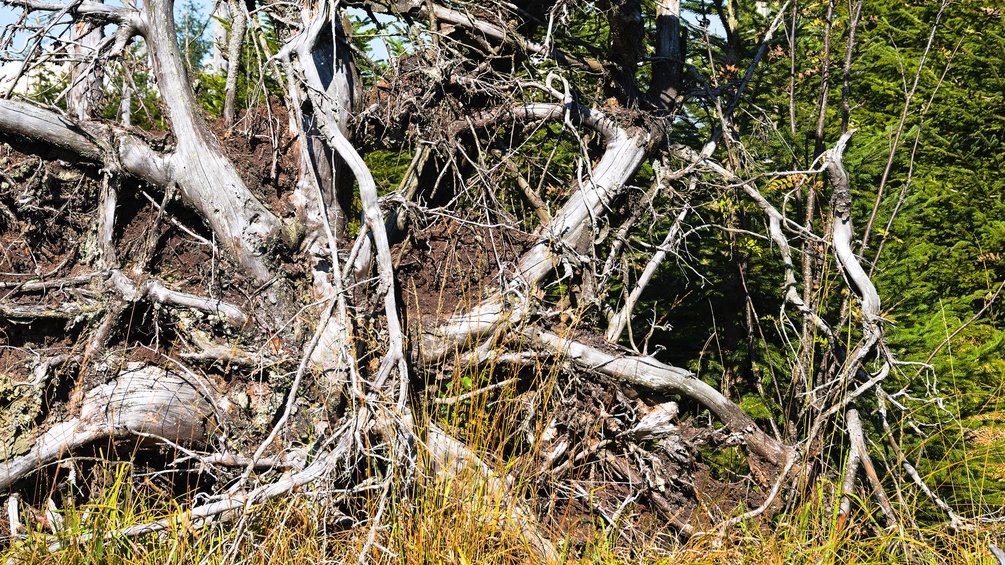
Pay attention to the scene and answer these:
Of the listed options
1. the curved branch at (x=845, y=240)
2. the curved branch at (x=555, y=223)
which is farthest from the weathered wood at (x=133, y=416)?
the curved branch at (x=845, y=240)

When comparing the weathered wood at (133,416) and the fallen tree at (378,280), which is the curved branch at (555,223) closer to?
the fallen tree at (378,280)

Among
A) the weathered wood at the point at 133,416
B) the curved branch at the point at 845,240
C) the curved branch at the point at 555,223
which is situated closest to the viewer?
the weathered wood at the point at 133,416

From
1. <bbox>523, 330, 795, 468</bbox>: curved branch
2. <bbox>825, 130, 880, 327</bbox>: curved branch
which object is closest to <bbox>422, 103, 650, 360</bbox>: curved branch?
<bbox>523, 330, 795, 468</bbox>: curved branch

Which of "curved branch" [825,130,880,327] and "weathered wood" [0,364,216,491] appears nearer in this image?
"weathered wood" [0,364,216,491]

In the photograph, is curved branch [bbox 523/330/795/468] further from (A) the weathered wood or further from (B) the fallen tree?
(A) the weathered wood

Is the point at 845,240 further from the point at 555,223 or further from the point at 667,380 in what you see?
the point at 555,223

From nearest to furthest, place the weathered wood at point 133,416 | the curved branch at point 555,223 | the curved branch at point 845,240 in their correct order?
1. the weathered wood at point 133,416
2. the curved branch at point 845,240
3. the curved branch at point 555,223

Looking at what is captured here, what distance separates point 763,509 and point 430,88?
8.91 feet

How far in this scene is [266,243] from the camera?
377 cm

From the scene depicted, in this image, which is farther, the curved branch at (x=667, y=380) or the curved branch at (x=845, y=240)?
the curved branch at (x=667, y=380)

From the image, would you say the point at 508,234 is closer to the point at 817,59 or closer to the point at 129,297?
the point at 129,297

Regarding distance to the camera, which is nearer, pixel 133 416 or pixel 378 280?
pixel 133 416

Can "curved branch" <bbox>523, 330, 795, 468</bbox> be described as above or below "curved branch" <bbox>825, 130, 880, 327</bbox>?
below

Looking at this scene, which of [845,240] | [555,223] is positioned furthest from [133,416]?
[845,240]
